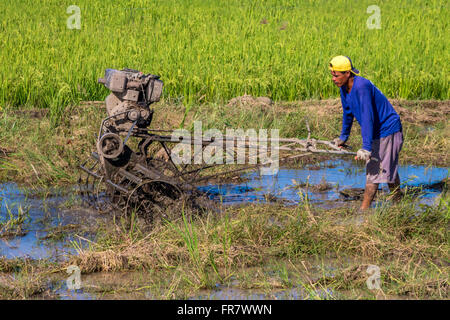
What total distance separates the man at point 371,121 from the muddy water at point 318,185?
42 cm

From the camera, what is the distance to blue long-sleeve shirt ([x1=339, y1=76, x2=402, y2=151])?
5395 mm

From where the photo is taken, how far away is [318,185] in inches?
259

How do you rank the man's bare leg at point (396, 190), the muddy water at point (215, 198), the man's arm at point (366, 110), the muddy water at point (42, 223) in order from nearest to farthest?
the muddy water at point (215, 198), the muddy water at point (42, 223), the man's arm at point (366, 110), the man's bare leg at point (396, 190)

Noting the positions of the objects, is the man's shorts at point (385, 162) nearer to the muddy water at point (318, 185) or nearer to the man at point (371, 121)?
the man at point (371, 121)

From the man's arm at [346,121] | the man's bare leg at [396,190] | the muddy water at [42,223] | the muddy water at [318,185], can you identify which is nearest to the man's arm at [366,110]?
the man's arm at [346,121]

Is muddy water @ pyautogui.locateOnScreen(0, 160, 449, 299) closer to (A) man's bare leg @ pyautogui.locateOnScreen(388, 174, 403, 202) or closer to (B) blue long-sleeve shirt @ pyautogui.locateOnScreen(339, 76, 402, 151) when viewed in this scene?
(A) man's bare leg @ pyautogui.locateOnScreen(388, 174, 403, 202)

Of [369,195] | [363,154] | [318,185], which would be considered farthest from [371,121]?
[318,185]

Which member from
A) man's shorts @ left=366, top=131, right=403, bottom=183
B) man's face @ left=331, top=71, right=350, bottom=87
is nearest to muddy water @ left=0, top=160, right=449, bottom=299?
man's shorts @ left=366, top=131, right=403, bottom=183

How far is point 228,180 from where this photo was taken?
6.88 m

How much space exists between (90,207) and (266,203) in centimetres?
150

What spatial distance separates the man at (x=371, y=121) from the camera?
540cm

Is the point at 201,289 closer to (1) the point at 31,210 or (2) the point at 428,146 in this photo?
(1) the point at 31,210

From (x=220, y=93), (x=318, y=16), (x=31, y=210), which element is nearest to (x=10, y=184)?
(x=31, y=210)

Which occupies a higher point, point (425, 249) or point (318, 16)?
point (318, 16)
